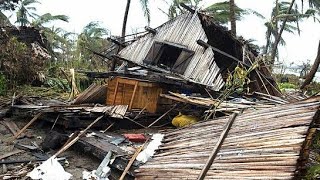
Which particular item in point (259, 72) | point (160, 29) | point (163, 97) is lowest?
point (163, 97)

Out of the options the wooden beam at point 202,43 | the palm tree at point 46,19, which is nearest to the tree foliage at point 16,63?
the wooden beam at point 202,43

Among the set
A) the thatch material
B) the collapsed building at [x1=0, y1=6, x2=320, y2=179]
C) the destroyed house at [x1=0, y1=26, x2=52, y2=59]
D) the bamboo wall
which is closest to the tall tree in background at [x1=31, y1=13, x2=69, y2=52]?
the destroyed house at [x1=0, y1=26, x2=52, y2=59]

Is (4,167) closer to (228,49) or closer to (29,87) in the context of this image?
(29,87)

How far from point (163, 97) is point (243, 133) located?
5.31 m

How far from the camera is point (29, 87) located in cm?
1543

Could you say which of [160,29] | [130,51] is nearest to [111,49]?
[130,51]

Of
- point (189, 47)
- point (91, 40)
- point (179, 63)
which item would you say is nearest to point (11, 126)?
point (179, 63)

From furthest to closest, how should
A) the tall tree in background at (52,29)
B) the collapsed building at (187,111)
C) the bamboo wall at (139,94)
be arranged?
the tall tree in background at (52,29)
the bamboo wall at (139,94)
the collapsed building at (187,111)

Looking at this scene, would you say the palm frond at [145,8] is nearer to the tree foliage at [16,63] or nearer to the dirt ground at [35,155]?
the tree foliage at [16,63]

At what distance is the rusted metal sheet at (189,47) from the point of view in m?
10.9

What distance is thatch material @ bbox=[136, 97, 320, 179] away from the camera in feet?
14.9

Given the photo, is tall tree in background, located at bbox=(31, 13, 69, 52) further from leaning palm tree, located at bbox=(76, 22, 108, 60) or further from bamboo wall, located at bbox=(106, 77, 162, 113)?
bamboo wall, located at bbox=(106, 77, 162, 113)

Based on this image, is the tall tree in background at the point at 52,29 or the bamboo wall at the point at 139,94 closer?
the bamboo wall at the point at 139,94

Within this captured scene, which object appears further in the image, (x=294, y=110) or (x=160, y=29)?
(x=160, y=29)
